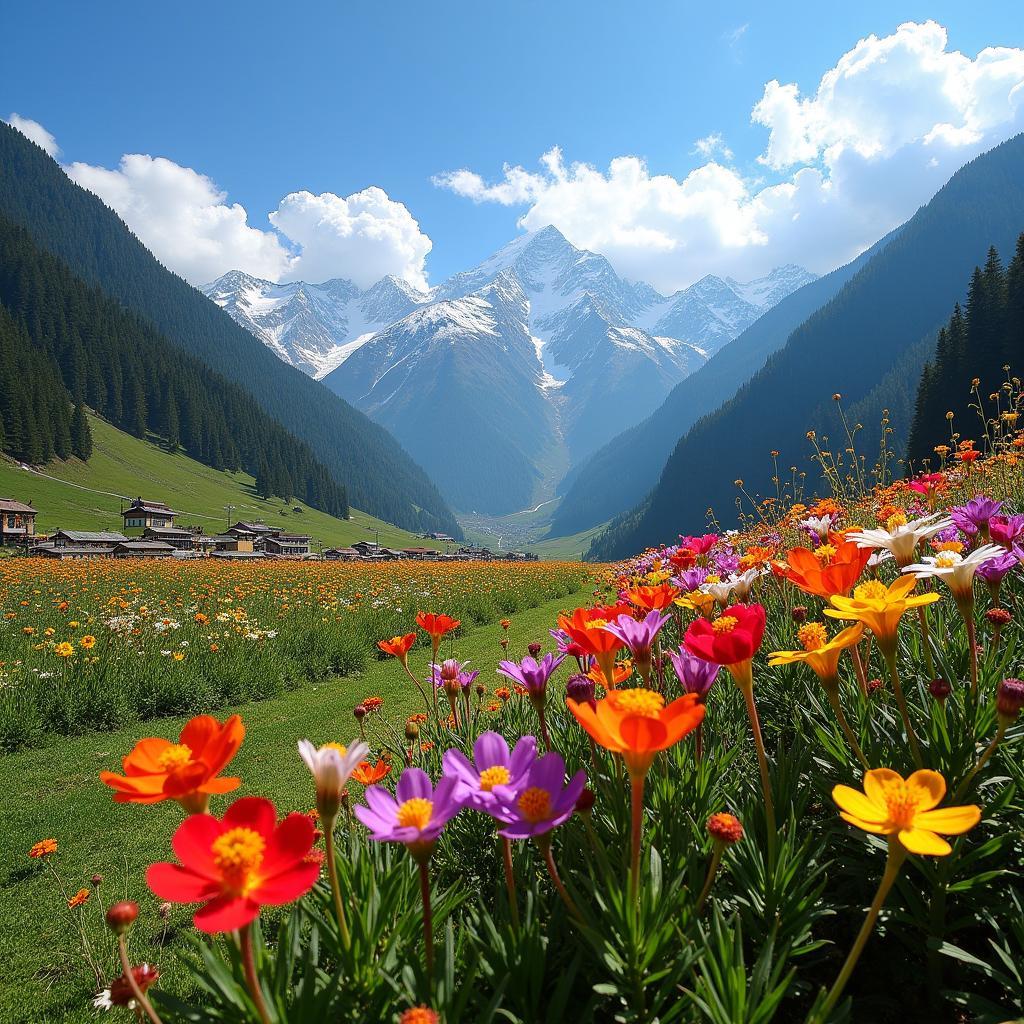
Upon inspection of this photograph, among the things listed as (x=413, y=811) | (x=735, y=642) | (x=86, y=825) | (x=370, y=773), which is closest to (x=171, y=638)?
(x=86, y=825)

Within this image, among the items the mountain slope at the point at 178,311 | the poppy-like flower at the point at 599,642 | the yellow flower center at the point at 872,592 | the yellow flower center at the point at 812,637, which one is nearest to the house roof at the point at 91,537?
the poppy-like flower at the point at 599,642

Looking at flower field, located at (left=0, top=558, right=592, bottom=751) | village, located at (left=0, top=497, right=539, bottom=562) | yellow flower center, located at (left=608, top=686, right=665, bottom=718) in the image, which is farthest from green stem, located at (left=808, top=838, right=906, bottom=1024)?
village, located at (left=0, top=497, right=539, bottom=562)

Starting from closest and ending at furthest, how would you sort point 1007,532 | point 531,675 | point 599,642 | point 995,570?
point 599,642 → point 531,675 → point 995,570 → point 1007,532

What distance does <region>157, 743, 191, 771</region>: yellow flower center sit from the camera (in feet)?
3.29

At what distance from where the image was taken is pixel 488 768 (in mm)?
1240

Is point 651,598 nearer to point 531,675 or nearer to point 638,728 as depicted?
point 531,675

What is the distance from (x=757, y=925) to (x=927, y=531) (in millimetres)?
1241

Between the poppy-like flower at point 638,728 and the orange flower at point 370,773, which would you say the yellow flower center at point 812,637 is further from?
the orange flower at point 370,773

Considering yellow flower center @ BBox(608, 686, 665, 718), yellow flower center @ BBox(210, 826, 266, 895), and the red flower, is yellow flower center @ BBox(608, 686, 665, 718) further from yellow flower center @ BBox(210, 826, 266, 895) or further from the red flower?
yellow flower center @ BBox(210, 826, 266, 895)

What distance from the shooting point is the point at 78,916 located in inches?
118

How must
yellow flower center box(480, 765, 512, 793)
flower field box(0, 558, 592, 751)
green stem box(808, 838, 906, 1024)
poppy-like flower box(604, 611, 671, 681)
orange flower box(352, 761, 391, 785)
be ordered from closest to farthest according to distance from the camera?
green stem box(808, 838, 906, 1024) < yellow flower center box(480, 765, 512, 793) < poppy-like flower box(604, 611, 671, 681) < orange flower box(352, 761, 391, 785) < flower field box(0, 558, 592, 751)

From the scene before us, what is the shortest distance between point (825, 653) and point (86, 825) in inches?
210

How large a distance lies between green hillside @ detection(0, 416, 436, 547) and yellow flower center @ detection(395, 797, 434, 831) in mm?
64258

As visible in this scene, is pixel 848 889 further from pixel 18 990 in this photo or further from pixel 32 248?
pixel 32 248
